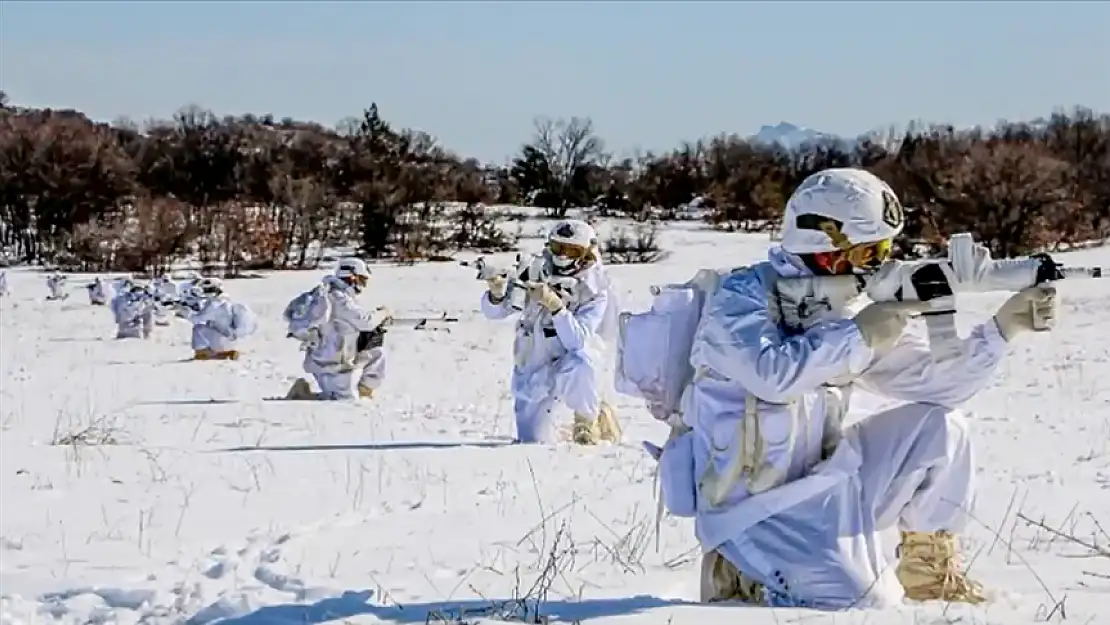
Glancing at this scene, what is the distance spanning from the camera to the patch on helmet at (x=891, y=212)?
4996 mm

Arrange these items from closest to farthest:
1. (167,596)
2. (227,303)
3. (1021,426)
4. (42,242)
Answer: (167,596), (1021,426), (227,303), (42,242)

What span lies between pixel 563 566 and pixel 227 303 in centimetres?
1668

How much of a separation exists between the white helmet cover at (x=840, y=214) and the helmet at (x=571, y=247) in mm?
6087

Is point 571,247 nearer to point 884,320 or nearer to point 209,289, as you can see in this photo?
point 884,320

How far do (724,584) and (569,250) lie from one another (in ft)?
20.2

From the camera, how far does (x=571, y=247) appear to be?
1113 cm

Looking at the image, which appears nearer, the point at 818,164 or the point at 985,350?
the point at 985,350

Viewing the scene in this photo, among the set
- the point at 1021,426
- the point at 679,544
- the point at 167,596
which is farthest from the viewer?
the point at 1021,426

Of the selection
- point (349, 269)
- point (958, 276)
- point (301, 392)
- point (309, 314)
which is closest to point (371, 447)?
point (301, 392)

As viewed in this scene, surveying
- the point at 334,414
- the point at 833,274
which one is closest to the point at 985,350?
the point at 833,274

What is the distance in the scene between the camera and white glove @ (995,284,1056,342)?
473 cm

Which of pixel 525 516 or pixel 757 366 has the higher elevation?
pixel 757 366

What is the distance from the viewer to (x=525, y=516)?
296 inches

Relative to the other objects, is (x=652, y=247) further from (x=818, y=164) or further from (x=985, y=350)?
(x=985, y=350)
